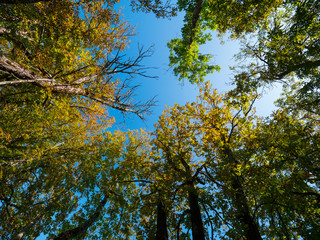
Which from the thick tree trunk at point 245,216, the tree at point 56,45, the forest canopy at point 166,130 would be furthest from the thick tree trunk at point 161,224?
the tree at point 56,45

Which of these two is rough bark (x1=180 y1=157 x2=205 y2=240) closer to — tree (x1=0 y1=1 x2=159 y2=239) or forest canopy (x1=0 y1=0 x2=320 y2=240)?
forest canopy (x1=0 y1=0 x2=320 y2=240)

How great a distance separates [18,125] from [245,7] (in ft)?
32.3

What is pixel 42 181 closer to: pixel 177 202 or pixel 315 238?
pixel 177 202

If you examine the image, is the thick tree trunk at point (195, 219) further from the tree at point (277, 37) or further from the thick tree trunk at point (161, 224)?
the tree at point (277, 37)

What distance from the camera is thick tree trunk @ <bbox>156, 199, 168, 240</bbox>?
5.30 metres

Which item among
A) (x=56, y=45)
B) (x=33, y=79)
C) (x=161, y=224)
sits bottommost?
(x=161, y=224)

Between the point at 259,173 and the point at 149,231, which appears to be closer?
the point at 259,173

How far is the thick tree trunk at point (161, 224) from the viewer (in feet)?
17.4

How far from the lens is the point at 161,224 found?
5.76 meters

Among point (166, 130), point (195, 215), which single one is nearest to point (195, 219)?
point (195, 215)

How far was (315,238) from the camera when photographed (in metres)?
2.48

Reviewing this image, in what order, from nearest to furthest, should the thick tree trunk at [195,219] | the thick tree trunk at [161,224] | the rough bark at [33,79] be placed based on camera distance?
the rough bark at [33,79]
the thick tree trunk at [195,219]
the thick tree trunk at [161,224]

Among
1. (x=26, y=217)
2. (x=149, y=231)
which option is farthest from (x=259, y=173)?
(x=26, y=217)

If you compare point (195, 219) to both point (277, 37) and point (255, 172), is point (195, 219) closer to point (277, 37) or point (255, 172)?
point (255, 172)
